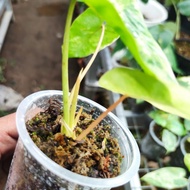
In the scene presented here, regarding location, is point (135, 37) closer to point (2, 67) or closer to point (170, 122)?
point (170, 122)

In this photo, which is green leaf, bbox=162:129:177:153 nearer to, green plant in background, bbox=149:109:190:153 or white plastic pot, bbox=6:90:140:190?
green plant in background, bbox=149:109:190:153

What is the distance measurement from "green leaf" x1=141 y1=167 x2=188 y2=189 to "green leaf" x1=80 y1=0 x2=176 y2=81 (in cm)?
49

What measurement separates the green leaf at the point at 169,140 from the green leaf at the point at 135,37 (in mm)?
716

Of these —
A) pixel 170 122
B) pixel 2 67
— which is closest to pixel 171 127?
pixel 170 122

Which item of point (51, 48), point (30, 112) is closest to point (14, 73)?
point (51, 48)

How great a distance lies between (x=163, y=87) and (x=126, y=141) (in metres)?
0.23

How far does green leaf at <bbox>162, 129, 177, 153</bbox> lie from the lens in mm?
1007

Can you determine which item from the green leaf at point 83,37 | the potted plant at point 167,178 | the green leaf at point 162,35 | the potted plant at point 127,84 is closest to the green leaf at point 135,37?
the potted plant at point 127,84

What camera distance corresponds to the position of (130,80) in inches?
12.7

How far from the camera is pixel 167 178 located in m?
0.78

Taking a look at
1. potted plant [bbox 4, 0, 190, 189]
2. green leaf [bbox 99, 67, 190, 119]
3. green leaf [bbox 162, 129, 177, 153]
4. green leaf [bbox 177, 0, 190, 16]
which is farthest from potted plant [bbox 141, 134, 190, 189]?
green leaf [bbox 177, 0, 190, 16]

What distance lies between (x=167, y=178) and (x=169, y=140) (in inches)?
10.1

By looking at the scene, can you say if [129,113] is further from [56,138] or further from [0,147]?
[56,138]

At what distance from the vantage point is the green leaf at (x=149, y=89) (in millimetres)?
296
